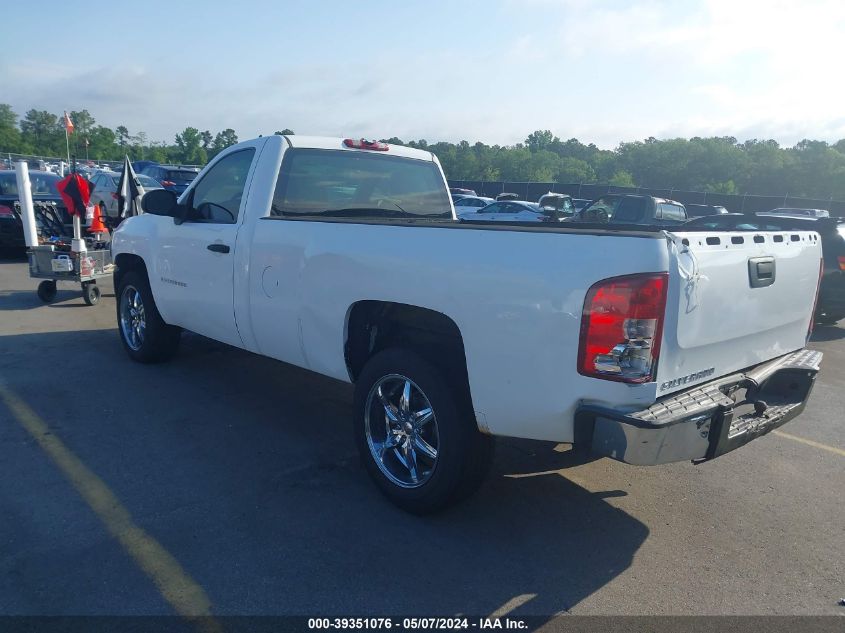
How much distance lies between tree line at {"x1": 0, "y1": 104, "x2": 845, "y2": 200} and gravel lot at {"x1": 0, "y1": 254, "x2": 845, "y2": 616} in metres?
60.4

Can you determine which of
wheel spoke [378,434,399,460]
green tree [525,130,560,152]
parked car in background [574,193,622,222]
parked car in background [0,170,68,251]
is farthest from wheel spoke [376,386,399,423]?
green tree [525,130,560,152]

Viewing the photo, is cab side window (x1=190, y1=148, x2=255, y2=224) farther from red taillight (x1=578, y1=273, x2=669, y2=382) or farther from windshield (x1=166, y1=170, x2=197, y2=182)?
windshield (x1=166, y1=170, x2=197, y2=182)

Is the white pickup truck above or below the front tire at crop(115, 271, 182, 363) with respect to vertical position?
above

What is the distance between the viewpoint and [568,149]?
106188 millimetres

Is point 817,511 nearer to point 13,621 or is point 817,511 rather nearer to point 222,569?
point 222,569

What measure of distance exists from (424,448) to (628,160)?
87.3 metres

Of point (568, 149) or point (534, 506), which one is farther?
point (568, 149)

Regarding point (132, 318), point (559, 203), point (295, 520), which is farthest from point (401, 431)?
point (559, 203)

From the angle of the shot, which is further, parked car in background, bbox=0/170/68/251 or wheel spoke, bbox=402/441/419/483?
parked car in background, bbox=0/170/68/251

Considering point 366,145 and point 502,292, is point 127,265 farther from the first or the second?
point 502,292

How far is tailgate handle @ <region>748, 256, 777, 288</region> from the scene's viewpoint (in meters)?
3.21

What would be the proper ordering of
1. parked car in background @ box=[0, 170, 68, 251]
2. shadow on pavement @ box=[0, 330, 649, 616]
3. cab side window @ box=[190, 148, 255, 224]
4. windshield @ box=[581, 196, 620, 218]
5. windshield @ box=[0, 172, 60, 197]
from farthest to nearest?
windshield @ box=[581, 196, 620, 218] → windshield @ box=[0, 172, 60, 197] → parked car in background @ box=[0, 170, 68, 251] → cab side window @ box=[190, 148, 255, 224] → shadow on pavement @ box=[0, 330, 649, 616]

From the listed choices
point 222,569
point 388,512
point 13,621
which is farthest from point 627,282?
point 13,621

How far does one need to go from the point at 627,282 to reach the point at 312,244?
208 centimetres
